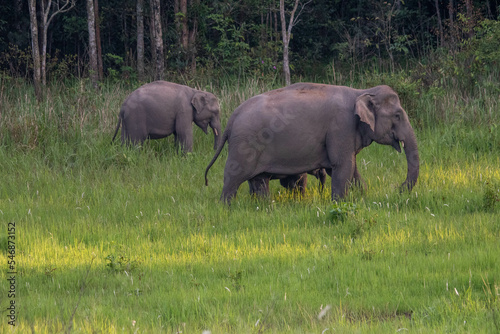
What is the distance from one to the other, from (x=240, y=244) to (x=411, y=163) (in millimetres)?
2682

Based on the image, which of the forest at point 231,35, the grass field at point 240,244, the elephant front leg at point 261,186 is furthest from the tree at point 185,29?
the elephant front leg at point 261,186

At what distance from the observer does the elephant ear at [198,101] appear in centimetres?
1162

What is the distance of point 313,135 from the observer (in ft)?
25.8

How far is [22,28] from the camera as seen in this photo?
2598cm

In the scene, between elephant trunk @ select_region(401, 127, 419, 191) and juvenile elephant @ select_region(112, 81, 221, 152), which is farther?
juvenile elephant @ select_region(112, 81, 221, 152)

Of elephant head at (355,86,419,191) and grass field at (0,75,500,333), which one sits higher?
elephant head at (355,86,419,191)

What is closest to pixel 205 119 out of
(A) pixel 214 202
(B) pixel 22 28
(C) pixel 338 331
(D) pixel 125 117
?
(D) pixel 125 117

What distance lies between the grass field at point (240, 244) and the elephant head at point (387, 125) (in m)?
0.53

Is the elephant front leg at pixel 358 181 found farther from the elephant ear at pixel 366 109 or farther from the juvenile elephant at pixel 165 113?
the juvenile elephant at pixel 165 113

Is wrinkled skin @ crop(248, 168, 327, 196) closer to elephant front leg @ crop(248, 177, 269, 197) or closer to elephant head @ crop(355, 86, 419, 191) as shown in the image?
elephant front leg @ crop(248, 177, 269, 197)

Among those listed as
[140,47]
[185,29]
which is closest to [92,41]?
[140,47]

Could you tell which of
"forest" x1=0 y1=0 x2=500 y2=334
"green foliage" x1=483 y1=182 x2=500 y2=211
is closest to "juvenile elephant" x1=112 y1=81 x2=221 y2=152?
"forest" x1=0 y1=0 x2=500 y2=334

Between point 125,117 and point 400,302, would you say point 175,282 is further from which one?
point 125,117

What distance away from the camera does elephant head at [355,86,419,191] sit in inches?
308
